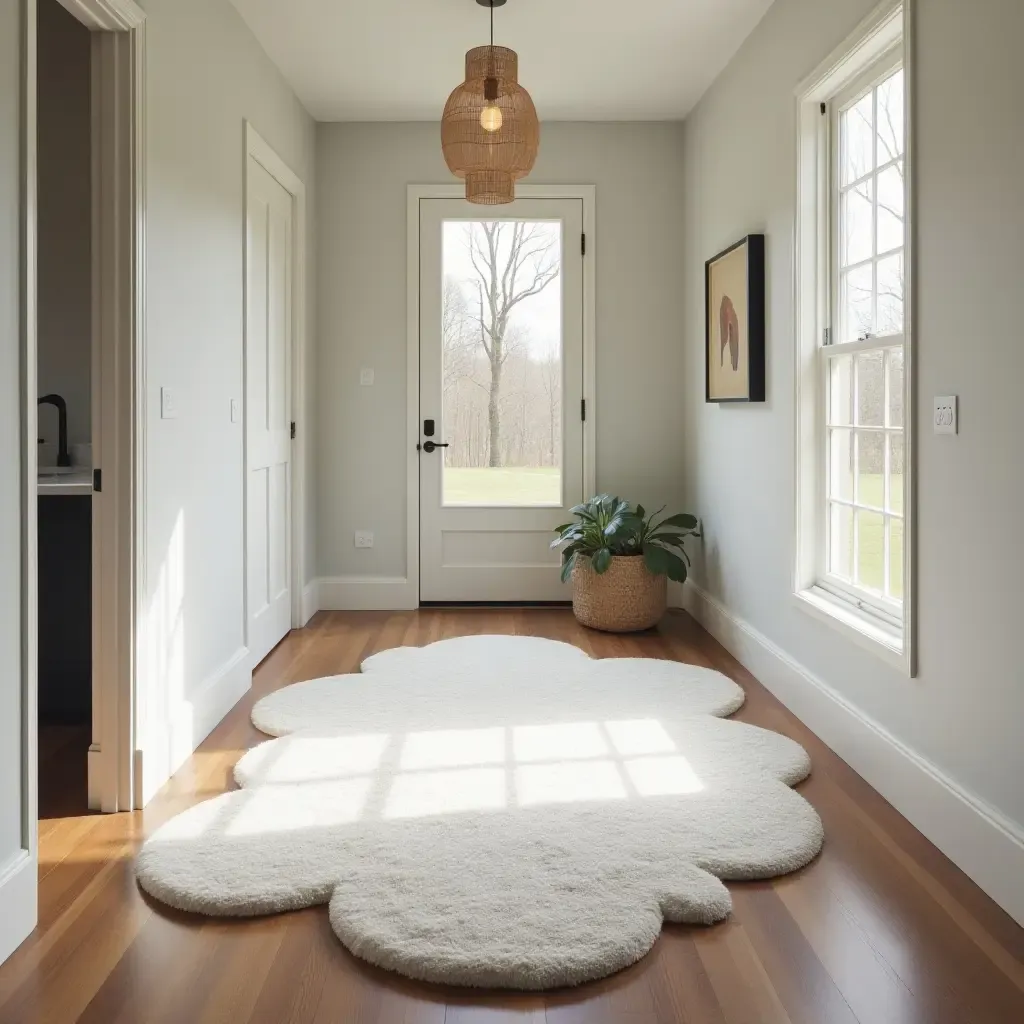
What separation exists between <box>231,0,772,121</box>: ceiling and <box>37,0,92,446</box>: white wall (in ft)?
2.29

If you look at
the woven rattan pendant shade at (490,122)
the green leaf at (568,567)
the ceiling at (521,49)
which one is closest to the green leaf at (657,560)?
the green leaf at (568,567)

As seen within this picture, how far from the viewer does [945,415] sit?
7.70 feet

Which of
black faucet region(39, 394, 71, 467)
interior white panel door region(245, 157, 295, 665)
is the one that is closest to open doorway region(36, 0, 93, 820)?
black faucet region(39, 394, 71, 467)

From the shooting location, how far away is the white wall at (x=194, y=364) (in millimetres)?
2814

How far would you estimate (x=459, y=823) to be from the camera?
2.45 metres

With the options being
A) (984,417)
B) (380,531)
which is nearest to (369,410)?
(380,531)

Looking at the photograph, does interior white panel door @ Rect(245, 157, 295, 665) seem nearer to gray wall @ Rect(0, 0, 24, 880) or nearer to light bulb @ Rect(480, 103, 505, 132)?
light bulb @ Rect(480, 103, 505, 132)

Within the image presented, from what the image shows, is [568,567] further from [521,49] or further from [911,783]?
[911,783]

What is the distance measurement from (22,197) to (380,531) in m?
3.54

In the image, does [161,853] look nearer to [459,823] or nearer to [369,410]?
[459,823]

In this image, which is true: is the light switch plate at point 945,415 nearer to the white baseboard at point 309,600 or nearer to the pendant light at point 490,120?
the pendant light at point 490,120

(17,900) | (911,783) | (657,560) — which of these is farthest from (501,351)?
(17,900)

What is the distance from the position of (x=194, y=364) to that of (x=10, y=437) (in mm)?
1258

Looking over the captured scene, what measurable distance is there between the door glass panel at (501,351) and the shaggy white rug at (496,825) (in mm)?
1961
